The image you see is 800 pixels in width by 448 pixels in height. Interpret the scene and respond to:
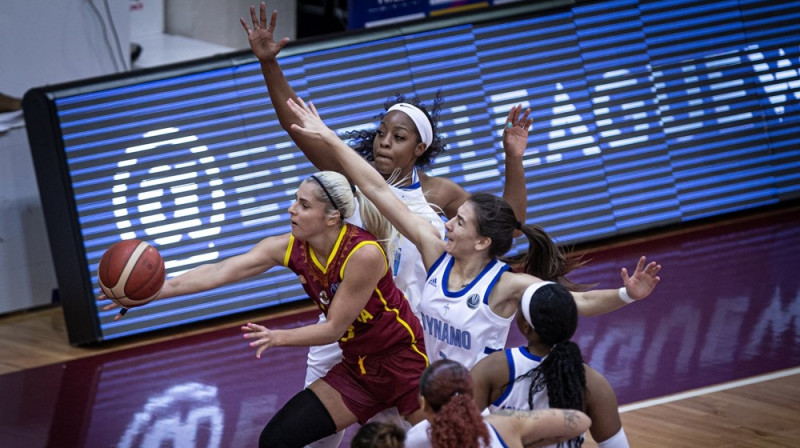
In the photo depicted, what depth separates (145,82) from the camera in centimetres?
810

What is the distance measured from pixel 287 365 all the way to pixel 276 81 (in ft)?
7.98

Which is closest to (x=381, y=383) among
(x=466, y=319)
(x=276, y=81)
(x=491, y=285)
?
(x=466, y=319)

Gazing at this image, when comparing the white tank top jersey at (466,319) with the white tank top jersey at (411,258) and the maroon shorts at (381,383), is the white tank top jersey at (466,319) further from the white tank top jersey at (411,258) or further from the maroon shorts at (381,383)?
the white tank top jersey at (411,258)

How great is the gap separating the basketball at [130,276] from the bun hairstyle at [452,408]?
68.7 inches

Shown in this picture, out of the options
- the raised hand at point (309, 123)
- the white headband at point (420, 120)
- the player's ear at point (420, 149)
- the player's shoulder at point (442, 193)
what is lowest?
the player's shoulder at point (442, 193)

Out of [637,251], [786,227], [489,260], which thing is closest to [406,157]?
[489,260]

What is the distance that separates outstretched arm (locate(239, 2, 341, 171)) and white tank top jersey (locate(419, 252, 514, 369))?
1113mm

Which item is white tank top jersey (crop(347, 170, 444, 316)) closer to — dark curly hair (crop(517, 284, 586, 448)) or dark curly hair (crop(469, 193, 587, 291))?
dark curly hair (crop(469, 193, 587, 291))

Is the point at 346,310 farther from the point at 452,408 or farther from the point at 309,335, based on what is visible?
the point at 452,408

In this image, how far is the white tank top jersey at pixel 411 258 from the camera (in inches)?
206

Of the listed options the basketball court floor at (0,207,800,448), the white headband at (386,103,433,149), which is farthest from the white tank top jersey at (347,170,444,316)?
the basketball court floor at (0,207,800,448)

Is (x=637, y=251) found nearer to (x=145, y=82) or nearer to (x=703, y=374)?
(x=703, y=374)

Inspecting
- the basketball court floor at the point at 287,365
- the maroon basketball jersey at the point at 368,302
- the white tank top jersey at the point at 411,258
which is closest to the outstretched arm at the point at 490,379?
the maroon basketball jersey at the point at 368,302

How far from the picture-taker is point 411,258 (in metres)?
5.25
